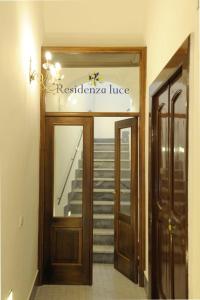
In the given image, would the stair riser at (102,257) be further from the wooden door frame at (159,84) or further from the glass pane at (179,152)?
the glass pane at (179,152)

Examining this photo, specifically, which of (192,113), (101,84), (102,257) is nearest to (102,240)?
(102,257)

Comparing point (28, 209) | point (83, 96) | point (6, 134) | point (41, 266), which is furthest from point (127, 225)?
point (6, 134)

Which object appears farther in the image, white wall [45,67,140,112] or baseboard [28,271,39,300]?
white wall [45,67,140,112]

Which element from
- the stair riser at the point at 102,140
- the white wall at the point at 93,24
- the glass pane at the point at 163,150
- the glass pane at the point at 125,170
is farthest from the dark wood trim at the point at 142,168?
the stair riser at the point at 102,140

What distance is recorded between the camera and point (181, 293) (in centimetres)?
244

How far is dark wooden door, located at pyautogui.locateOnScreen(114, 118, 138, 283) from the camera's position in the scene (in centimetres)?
429

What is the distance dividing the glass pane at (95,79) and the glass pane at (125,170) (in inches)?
15.0

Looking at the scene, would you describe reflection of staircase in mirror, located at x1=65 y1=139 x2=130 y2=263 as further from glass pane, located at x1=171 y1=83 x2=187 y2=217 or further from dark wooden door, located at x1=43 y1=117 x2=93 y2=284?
glass pane, located at x1=171 y1=83 x2=187 y2=217

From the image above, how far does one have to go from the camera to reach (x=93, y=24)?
4.36 metres

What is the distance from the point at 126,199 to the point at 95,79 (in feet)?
5.30

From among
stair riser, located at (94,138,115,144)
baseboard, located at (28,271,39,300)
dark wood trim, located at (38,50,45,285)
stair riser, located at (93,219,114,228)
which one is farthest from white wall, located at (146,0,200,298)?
stair riser, located at (94,138,115,144)

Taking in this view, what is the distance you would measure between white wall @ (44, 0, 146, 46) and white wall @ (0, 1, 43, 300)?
342mm

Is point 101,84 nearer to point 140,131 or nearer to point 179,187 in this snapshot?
point 140,131

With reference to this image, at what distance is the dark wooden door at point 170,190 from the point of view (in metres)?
2.39
